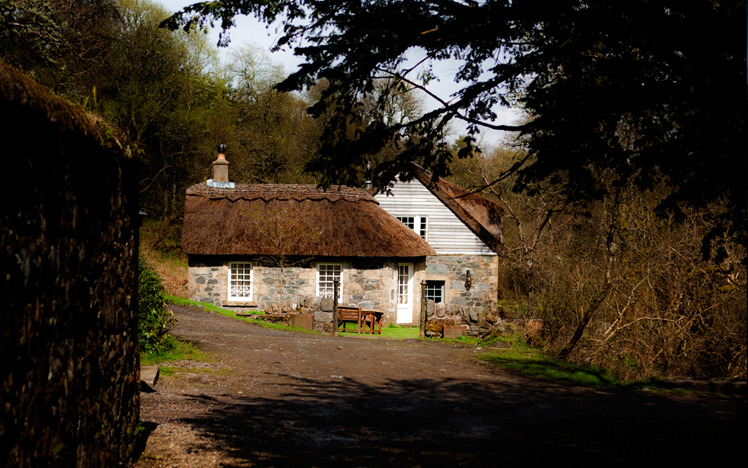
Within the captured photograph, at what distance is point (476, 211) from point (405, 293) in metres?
5.98

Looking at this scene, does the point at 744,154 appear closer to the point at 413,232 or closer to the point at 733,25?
the point at 733,25

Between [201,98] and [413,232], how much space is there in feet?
54.1

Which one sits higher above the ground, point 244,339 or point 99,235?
point 99,235

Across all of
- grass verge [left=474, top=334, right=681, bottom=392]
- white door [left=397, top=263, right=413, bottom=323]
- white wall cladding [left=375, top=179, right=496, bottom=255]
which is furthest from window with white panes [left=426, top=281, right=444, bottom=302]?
grass verge [left=474, top=334, right=681, bottom=392]

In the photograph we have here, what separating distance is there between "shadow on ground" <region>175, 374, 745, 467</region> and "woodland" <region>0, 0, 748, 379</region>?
2190mm

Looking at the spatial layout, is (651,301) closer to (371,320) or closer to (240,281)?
(371,320)

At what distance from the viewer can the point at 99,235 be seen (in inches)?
171

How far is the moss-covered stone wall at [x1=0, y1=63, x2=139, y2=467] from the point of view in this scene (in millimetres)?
2984

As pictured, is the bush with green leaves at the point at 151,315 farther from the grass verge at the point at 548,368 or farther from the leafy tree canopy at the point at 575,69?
the grass verge at the point at 548,368

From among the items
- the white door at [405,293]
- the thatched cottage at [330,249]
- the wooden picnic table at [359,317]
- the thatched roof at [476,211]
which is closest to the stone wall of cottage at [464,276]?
the thatched cottage at [330,249]

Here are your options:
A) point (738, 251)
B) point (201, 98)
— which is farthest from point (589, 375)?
point (201, 98)

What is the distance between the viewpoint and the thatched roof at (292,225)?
22.2 m

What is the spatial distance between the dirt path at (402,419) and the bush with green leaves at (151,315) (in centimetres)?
82

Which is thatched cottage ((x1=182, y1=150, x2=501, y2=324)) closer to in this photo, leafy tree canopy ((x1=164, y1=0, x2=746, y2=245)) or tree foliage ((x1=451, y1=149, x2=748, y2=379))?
tree foliage ((x1=451, y1=149, x2=748, y2=379))
